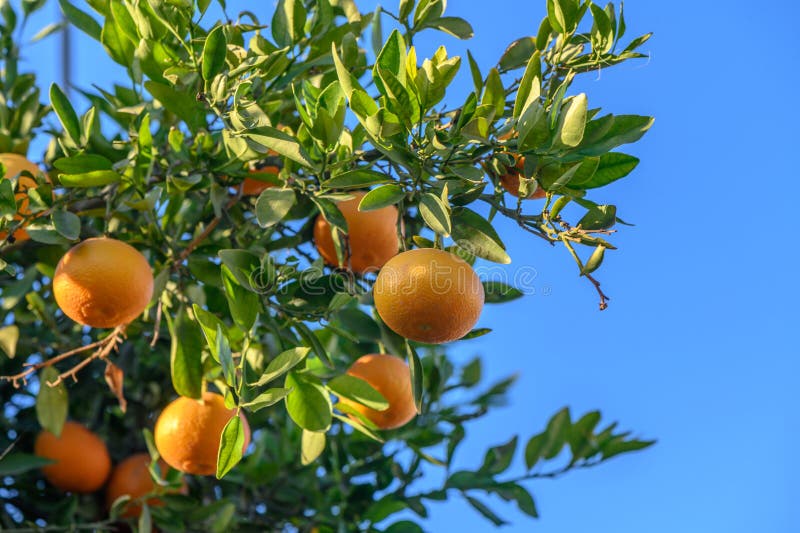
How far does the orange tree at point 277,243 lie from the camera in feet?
4.37

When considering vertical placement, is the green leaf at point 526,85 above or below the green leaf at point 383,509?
above

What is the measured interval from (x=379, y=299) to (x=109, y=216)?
0.62 metres

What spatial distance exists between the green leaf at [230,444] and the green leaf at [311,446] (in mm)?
350

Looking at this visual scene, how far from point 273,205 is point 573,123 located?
50cm

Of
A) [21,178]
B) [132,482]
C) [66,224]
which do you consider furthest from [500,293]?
[132,482]

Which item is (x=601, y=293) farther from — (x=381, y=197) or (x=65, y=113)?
(x=65, y=113)

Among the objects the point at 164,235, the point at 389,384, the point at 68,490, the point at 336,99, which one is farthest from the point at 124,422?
the point at 336,99

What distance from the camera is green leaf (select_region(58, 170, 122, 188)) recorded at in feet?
5.31

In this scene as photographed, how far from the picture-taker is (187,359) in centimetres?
172

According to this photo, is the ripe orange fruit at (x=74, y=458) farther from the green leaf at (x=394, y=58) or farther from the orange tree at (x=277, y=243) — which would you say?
the green leaf at (x=394, y=58)

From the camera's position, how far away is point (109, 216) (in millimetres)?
1713

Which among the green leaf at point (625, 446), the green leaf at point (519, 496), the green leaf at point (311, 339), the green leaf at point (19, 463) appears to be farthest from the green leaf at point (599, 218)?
the green leaf at point (19, 463)

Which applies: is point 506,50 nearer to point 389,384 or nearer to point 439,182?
point 439,182

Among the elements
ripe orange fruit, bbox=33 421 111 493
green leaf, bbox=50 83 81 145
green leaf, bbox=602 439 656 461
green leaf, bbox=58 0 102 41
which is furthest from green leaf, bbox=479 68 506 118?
ripe orange fruit, bbox=33 421 111 493
